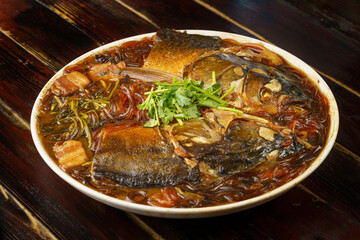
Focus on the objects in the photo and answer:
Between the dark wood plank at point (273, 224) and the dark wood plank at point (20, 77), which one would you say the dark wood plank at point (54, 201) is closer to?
the dark wood plank at point (273, 224)

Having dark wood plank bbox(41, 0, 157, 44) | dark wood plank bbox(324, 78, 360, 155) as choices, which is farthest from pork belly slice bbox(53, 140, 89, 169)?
dark wood plank bbox(324, 78, 360, 155)

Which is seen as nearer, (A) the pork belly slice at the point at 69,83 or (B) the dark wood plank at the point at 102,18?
(A) the pork belly slice at the point at 69,83

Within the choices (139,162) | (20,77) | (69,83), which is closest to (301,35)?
(69,83)

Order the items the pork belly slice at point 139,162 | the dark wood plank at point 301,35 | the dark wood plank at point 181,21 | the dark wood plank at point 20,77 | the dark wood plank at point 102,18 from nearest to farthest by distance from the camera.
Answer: the pork belly slice at point 139,162 → the dark wood plank at point 181,21 → the dark wood plank at point 20,77 → the dark wood plank at point 301,35 → the dark wood plank at point 102,18

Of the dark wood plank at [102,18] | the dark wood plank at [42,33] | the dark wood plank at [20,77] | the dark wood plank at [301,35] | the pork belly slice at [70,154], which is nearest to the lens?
the pork belly slice at [70,154]

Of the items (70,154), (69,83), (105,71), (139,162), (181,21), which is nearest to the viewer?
(139,162)

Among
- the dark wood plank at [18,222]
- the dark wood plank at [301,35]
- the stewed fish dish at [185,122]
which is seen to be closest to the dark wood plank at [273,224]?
the stewed fish dish at [185,122]

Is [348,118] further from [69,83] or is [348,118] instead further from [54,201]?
[54,201]
